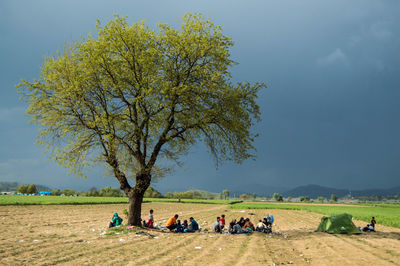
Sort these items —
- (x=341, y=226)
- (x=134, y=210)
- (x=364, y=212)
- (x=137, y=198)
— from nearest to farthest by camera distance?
1. (x=341, y=226)
2. (x=134, y=210)
3. (x=137, y=198)
4. (x=364, y=212)

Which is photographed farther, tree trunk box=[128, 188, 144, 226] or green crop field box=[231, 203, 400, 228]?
green crop field box=[231, 203, 400, 228]

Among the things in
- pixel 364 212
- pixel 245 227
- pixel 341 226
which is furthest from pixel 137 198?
pixel 364 212

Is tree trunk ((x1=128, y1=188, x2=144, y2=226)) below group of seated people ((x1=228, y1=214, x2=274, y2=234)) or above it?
above

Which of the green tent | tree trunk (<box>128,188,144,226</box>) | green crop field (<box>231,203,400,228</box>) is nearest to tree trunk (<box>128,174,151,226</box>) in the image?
tree trunk (<box>128,188,144,226</box>)

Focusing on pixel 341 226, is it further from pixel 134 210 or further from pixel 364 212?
pixel 364 212

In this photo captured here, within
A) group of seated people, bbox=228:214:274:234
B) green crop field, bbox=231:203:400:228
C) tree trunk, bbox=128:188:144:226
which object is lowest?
green crop field, bbox=231:203:400:228

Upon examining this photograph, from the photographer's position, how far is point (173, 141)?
27297 mm

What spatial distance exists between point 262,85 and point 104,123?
564 inches

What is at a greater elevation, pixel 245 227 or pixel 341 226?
pixel 341 226

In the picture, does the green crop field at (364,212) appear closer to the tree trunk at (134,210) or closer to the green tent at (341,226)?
the green tent at (341,226)

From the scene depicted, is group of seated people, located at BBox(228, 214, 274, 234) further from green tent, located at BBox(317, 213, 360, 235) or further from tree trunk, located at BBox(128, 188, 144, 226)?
tree trunk, located at BBox(128, 188, 144, 226)

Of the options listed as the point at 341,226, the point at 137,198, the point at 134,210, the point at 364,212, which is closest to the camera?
the point at 341,226

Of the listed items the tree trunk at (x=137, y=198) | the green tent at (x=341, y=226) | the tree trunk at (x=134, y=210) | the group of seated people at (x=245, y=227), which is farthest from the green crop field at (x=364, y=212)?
the tree trunk at (x=134, y=210)

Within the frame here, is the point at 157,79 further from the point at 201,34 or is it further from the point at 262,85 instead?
the point at 262,85
